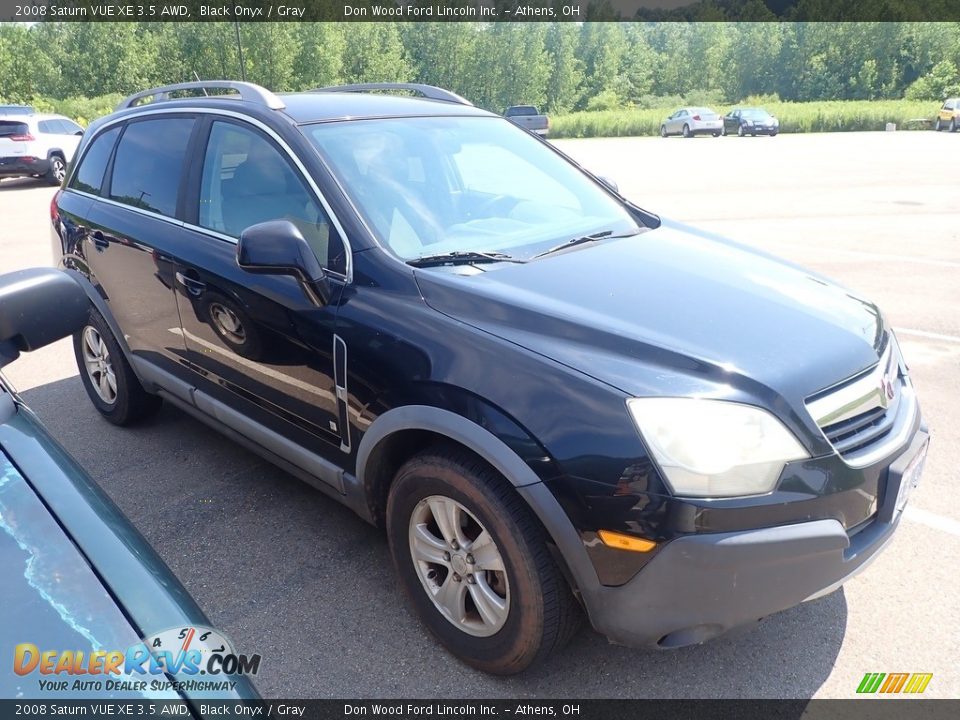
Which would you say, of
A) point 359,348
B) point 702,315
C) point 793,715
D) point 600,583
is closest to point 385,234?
point 359,348

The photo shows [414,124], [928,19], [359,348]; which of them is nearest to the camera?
[359,348]

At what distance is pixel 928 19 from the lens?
252ft

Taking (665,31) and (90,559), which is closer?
(90,559)

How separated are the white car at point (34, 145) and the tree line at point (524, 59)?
3409cm

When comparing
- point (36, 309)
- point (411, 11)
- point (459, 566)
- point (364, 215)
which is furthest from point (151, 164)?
point (411, 11)

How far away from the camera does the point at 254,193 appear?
125 inches

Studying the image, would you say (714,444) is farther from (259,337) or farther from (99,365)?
(99,365)

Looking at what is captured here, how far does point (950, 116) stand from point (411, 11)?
→ 38310 mm

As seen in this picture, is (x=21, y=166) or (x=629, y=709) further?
(x=21, y=166)

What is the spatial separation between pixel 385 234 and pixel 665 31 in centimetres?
9857

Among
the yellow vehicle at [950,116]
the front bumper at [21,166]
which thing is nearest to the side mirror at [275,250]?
the front bumper at [21,166]

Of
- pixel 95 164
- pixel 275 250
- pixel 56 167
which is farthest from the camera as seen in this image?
pixel 56 167

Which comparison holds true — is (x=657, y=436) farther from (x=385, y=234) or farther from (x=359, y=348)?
(x=385, y=234)

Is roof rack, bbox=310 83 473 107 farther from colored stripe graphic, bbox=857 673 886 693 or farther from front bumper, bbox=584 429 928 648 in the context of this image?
colored stripe graphic, bbox=857 673 886 693
